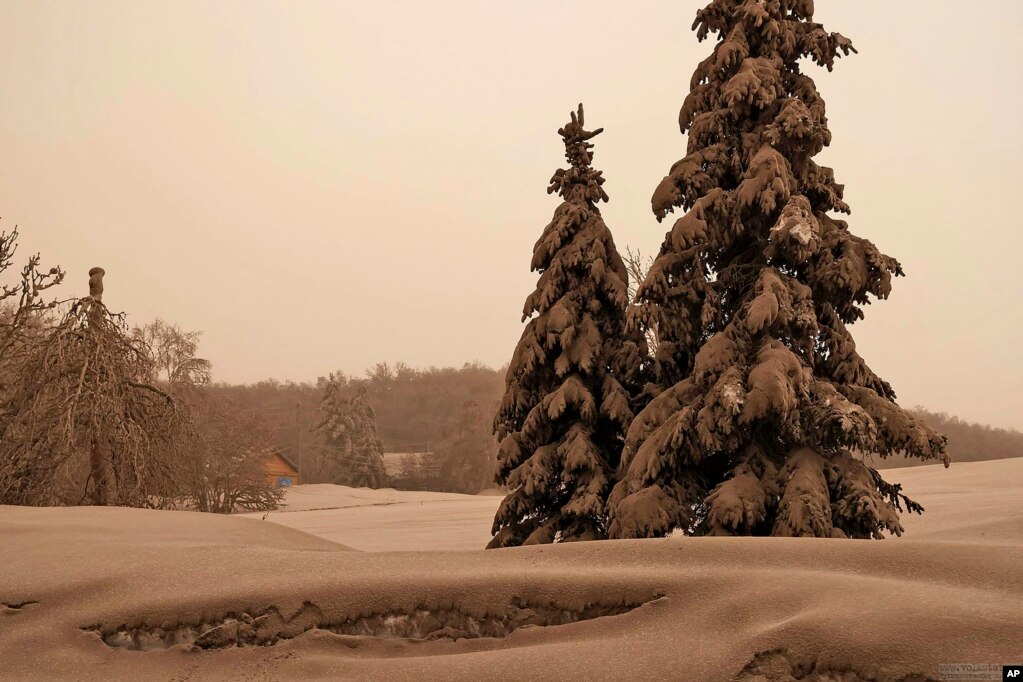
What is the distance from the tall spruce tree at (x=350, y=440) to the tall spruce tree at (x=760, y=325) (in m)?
55.5

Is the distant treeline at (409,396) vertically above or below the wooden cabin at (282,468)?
above

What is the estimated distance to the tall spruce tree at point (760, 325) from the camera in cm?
847

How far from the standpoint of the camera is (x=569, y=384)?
10867 mm

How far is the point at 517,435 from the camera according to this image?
11.4 m

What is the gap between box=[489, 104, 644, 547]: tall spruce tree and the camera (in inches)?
421

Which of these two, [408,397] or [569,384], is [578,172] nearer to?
[569,384]

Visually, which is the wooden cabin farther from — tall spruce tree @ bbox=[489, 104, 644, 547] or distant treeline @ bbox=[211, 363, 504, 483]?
tall spruce tree @ bbox=[489, 104, 644, 547]

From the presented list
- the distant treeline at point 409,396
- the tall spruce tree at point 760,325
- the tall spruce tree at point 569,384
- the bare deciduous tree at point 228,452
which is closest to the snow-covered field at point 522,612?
the tall spruce tree at point 760,325

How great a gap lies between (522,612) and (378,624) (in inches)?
27.5

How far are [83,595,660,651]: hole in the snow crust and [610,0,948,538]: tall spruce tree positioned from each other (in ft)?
15.1

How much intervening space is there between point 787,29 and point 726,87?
1237 millimetres

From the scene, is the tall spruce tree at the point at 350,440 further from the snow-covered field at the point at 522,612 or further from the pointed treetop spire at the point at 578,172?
the snow-covered field at the point at 522,612

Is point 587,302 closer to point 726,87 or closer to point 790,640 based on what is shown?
point 726,87

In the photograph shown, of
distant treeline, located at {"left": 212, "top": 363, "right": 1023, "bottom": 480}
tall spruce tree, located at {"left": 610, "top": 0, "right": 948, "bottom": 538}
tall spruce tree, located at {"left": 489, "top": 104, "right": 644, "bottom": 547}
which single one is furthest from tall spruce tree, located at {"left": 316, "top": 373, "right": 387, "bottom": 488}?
tall spruce tree, located at {"left": 610, "top": 0, "right": 948, "bottom": 538}
